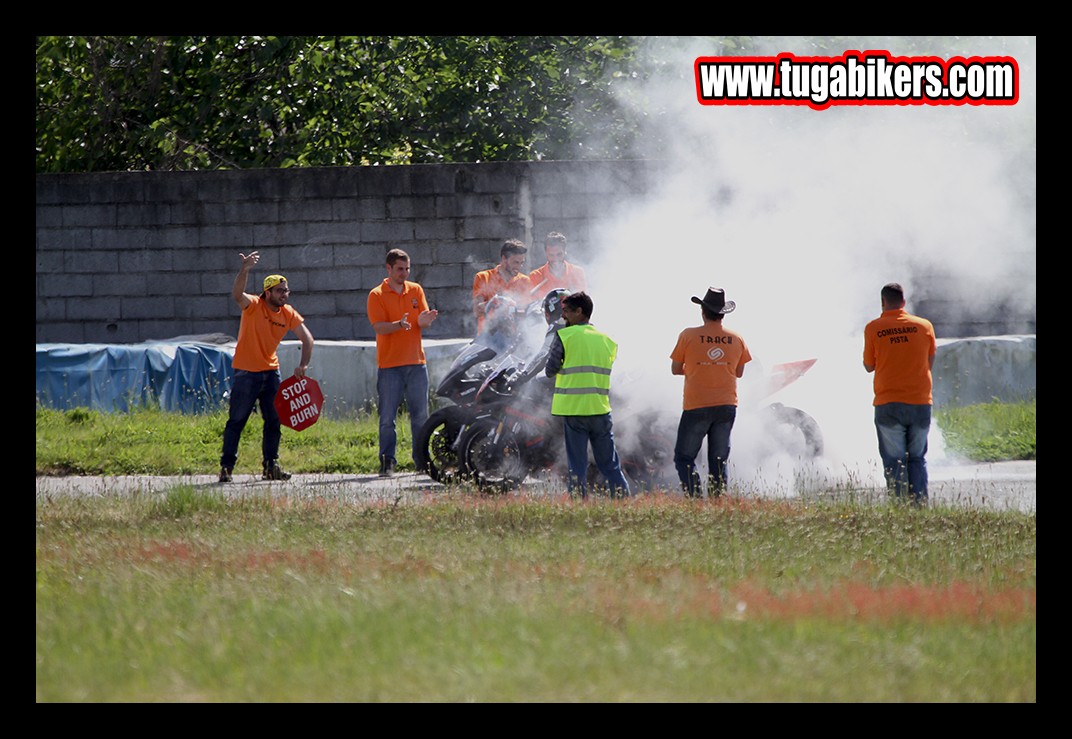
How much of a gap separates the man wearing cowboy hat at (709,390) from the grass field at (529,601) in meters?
0.39

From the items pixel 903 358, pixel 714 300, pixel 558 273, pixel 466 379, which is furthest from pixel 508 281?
pixel 903 358

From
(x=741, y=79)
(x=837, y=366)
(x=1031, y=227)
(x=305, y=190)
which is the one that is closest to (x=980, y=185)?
(x=1031, y=227)

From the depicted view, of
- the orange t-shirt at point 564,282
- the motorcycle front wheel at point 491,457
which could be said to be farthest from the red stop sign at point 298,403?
the orange t-shirt at point 564,282

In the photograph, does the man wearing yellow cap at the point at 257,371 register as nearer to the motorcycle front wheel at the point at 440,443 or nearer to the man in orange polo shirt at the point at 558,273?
the motorcycle front wheel at the point at 440,443

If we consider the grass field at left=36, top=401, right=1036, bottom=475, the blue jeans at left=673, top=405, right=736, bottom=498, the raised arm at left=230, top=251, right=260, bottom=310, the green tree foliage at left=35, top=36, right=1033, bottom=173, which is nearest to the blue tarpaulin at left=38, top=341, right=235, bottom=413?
the grass field at left=36, top=401, right=1036, bottom=475

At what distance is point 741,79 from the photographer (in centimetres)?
1514

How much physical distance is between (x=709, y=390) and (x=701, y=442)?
429 millimetres

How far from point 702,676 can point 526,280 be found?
23.9ft

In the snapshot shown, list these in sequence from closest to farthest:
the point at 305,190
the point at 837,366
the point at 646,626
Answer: the point at 646,626 < the point at 837,366 < the point at 305,190

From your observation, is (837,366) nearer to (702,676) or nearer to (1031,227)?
(1031,227)

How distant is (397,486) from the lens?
10930 mm

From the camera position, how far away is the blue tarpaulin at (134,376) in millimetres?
14000

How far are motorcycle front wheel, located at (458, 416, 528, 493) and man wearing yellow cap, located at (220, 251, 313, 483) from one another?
6.83 ft

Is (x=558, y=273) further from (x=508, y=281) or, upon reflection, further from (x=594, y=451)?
(x=594, y=451)
